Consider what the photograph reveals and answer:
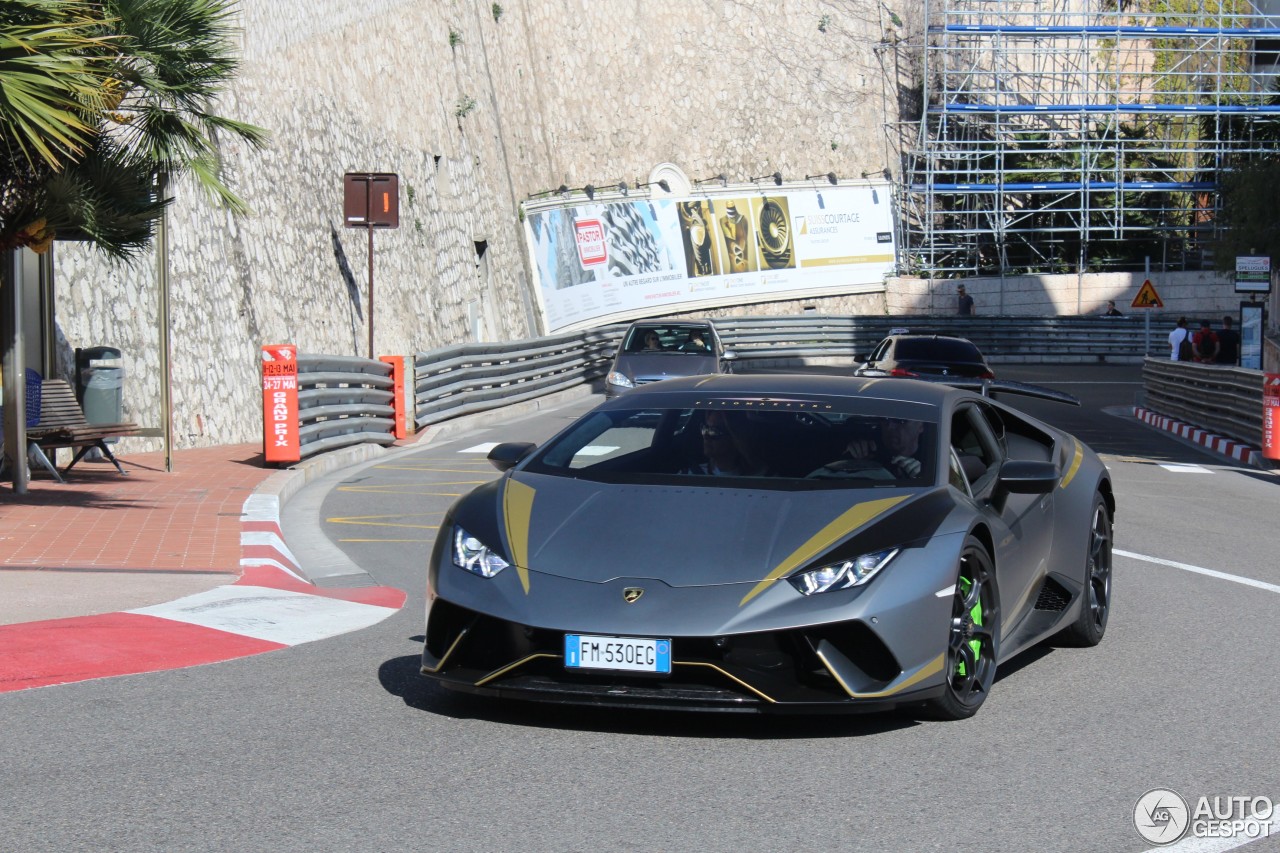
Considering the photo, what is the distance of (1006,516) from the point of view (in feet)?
21.7

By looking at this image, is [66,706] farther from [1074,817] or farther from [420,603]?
[1074,817]

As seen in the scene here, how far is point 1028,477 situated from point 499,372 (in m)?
19.9

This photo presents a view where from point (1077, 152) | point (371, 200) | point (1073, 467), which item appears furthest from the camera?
point (1077, 152)

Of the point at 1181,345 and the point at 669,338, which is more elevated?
the point at 669,338

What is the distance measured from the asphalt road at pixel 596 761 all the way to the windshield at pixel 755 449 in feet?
3.30

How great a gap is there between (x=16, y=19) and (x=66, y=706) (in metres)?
6.33

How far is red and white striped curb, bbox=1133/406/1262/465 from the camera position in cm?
2043

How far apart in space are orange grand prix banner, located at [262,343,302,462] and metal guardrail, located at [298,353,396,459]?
1.21 feet

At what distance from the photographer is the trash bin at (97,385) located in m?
16.1

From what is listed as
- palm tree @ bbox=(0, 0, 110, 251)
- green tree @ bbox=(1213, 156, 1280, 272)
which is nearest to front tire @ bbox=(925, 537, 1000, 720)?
palm tree @ bbox=(0, 0, 110, 251)

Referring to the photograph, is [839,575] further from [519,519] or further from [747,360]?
[747,360]

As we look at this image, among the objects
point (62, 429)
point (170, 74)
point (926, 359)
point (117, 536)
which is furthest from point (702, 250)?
point (117, 536)

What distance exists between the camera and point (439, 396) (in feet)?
74.5

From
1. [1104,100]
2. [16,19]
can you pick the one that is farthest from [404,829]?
[1104,100]
